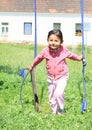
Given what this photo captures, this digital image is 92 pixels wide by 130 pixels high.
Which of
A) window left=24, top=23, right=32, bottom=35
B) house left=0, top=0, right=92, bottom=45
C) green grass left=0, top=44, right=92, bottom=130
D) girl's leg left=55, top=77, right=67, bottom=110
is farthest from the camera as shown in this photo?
window left=24, top=23, right=32, bottom=35

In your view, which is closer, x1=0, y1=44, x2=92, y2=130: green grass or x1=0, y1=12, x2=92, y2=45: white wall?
x1=0, y1=44, x2=92, y2=130: green grass

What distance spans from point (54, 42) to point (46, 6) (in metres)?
33.9

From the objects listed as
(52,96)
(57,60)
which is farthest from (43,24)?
(57,60)

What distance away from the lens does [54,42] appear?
6559 mm

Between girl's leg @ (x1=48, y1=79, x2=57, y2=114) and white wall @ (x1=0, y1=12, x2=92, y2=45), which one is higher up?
white wall @ (x1=0, y1=12, x2=92, y2=45)

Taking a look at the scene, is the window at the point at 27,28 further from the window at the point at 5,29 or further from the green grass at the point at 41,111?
the green grass at the point at 41,111

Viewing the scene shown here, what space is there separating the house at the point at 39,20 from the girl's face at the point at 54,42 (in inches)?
1275

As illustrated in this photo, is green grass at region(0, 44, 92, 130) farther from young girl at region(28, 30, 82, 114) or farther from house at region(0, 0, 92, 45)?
house at region(0, 0, 92, 45)

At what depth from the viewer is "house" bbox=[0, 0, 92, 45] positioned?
3941 centimetres

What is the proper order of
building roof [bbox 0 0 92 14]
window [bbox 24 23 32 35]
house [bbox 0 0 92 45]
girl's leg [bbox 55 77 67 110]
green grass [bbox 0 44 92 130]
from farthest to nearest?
window [bbox 24 23 32 35] → building roof [bbox 0 0 92 14] → house [bbox 0 0 92 45] → girl's leg [bbox 55 77 67 110] → green grass [bbox 0 44 92 130]

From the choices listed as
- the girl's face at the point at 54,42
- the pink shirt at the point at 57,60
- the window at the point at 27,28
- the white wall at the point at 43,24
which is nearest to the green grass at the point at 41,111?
the pink shirt at the point at 57,60

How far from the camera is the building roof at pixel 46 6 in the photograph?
3962 cm

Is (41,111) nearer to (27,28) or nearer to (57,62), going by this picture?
(57,62)

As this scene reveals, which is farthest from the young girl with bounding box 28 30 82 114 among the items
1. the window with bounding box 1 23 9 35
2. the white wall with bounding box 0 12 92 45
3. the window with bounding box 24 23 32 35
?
the window with bounding box 1 23 9 35
